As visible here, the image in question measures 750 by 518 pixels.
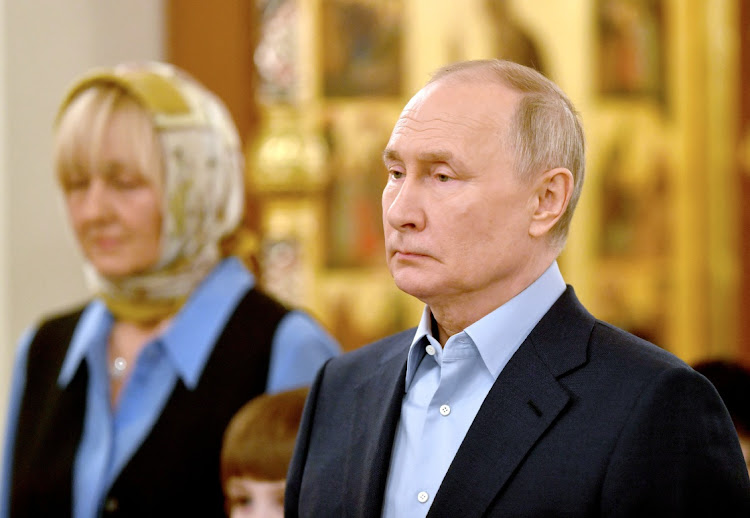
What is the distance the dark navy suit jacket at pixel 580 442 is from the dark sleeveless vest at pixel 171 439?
950 millimetres

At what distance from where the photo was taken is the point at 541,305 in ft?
5.80

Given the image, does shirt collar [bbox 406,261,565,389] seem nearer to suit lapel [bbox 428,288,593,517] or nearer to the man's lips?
suit lapel [bbox 428,288,593,517]

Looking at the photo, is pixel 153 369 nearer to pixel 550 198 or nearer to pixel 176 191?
pixel 176 191

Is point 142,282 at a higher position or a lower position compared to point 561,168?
lower

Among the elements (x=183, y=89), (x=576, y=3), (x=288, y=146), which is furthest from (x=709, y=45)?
(x=183, y=89)

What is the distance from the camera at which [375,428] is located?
181 cm

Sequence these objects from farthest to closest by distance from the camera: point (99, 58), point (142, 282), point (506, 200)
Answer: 1. point (99, 58)
2. point (142, 282)
3. point (506, 200)

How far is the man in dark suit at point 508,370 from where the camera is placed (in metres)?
1.56

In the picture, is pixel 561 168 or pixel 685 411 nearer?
pixel 685 411

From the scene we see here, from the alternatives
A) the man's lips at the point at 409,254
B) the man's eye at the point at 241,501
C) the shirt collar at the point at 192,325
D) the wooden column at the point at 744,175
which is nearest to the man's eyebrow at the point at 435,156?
the man's lips at the point at 409,254

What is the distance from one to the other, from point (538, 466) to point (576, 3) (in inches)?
185

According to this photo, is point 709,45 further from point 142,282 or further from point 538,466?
point 538,466

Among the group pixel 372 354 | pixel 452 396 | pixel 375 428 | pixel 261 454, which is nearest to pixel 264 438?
pixel 261 454

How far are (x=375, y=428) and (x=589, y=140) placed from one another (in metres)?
4.21
